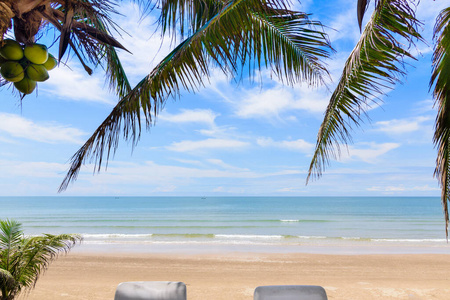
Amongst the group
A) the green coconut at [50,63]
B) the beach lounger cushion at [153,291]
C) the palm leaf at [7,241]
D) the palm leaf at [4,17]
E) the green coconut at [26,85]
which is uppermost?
the palm leaf at [4,17]

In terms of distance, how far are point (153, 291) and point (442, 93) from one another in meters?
2.43

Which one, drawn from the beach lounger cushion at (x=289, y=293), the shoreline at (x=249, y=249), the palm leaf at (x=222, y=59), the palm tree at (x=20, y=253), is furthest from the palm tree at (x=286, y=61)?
the shoreline at (x=249, y=249)

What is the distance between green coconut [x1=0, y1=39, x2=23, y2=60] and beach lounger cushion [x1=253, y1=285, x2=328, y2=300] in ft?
6.86

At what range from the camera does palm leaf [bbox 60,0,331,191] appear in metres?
2.00

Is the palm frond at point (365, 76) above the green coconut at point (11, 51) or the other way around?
above

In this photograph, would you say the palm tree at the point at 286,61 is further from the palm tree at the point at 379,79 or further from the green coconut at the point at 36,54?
the green coconut at the point at 36,54

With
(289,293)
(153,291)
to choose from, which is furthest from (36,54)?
(289,293)

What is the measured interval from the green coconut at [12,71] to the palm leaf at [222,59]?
0.81 metres

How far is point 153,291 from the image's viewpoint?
2.58m

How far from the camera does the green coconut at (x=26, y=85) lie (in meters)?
0.99

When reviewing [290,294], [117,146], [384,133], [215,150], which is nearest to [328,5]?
[117,146]

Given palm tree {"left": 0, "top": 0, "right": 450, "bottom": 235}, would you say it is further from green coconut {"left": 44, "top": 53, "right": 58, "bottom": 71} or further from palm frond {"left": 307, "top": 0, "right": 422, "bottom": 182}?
green coconut {"left": 44, "top": 53, "right": 58, "bottom": 71}

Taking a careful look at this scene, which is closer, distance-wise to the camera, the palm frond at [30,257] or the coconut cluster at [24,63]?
the coconut cluster at [24,63]

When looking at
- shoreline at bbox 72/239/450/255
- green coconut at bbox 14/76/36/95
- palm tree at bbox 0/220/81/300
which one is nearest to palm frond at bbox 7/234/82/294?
palm tree at bbox 0/220/81/300
